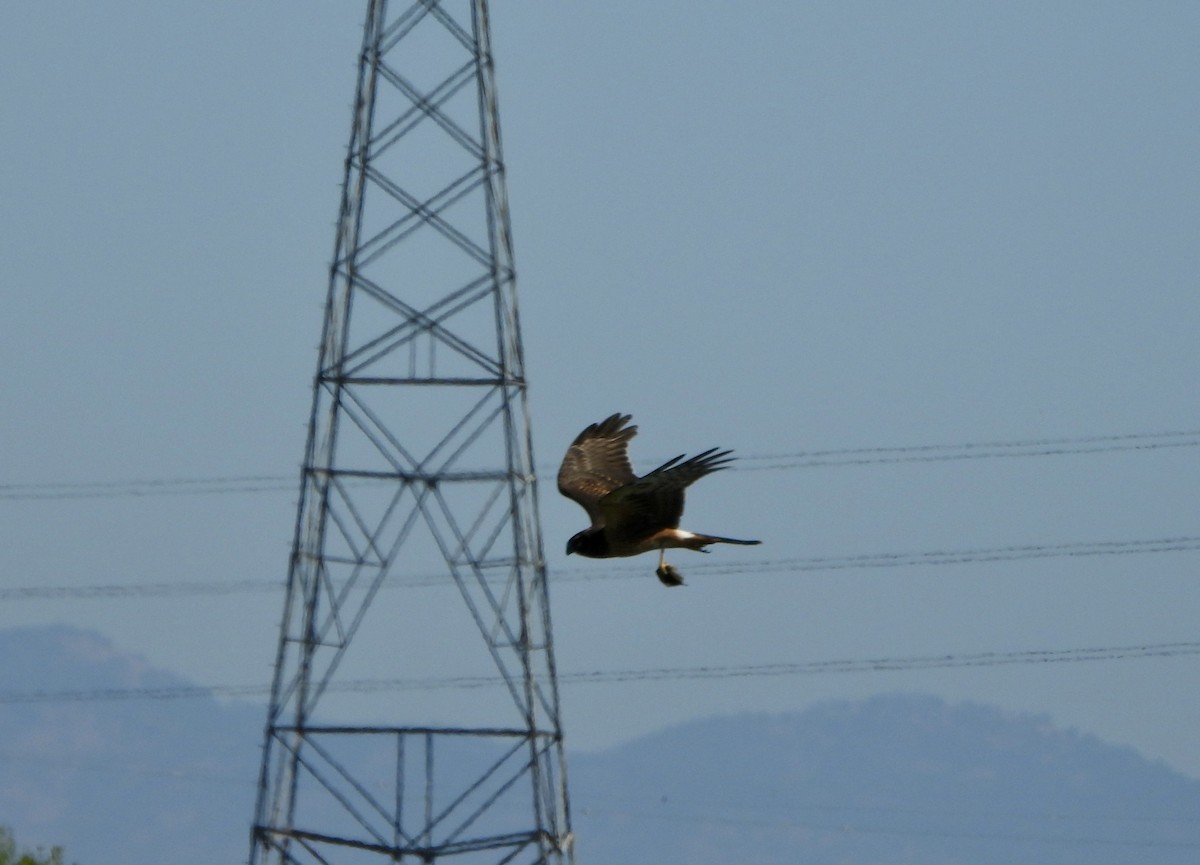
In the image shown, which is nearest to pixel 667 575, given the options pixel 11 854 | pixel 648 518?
pixel 648 518

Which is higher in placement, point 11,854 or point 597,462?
point 11,854

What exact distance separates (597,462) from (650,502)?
131 inches

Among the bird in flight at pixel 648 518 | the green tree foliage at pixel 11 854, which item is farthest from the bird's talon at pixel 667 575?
the green tree foliage at pixel 11 854

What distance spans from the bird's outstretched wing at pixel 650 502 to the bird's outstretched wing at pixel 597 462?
6.39 ft

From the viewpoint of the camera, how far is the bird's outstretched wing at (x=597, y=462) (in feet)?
75.9

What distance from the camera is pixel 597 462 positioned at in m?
23.8

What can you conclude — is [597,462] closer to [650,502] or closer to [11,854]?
[650,502]

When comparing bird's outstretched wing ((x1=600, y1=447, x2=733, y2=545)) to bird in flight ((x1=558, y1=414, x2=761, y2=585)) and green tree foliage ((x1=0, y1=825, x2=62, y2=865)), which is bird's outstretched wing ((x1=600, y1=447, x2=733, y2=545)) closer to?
bird in flight ((x1=558, y1=414, x2=761, y2=585))

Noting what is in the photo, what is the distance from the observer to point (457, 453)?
28859 millimetres

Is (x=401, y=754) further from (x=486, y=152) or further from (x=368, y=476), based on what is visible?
(x=486, y=152)

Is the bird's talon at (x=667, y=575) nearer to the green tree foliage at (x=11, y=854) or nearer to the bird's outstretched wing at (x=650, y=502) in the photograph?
the bird's outstretched wing at (x=650, y=502)

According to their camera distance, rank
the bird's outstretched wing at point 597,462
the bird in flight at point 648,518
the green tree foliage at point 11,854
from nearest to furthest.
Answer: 1. the bird in flight at point 648,518
2. the bird's outstretched wing at point 597,462
3. the green tree foliage at point 11,854

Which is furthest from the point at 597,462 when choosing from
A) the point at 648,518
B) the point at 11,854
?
the point at 11,854

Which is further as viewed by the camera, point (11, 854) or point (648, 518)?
point (11, 854)
